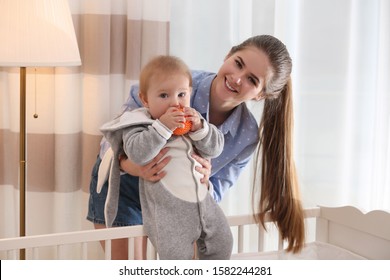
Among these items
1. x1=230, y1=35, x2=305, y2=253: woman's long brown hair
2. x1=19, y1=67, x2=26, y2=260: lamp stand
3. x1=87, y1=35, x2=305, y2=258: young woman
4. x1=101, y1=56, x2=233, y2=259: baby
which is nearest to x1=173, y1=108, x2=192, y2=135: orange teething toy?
x1=101, y1=56, x2=233, y2=259: baby

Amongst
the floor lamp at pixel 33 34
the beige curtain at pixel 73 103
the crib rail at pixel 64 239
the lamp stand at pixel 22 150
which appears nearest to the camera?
the crib rail at pixel 64 239

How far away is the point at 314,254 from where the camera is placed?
5.89 ft

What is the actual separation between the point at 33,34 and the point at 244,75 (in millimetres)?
518

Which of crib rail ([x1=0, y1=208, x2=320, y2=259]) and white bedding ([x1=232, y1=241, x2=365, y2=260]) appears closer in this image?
crib rail ([x1=0, y1=208, x2=320, y2=259])

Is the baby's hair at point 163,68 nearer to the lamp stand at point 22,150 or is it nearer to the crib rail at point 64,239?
the crib rail at point 64,239

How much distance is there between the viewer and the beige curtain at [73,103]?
1973 millimetres

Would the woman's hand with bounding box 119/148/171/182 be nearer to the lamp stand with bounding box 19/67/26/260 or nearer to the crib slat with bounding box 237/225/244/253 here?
the crib slat with bounding box 237/225/244/253

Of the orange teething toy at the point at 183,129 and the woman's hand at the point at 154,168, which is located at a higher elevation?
the orange teething toy at the point at 183,129

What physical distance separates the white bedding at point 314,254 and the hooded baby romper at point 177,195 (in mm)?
218

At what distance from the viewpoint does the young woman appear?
5.40ft

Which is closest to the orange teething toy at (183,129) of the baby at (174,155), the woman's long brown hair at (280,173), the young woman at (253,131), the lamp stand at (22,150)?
the baby at (174,155)

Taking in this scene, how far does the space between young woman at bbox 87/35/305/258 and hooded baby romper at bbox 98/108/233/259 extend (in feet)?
0.53

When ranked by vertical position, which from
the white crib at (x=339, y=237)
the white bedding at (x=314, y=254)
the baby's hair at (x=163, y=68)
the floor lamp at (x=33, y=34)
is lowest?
the white bedding at (x=314, y=254)

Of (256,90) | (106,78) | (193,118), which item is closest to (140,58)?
(106,78)
